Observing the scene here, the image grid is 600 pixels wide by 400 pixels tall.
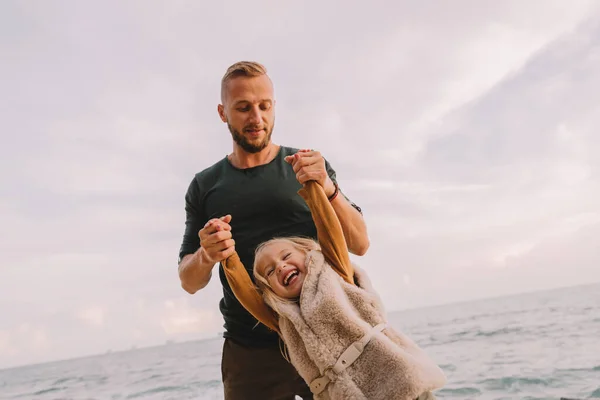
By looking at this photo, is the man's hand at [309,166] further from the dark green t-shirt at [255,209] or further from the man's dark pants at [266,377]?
the man's dark pants at [266,377]

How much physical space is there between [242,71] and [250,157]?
43cm

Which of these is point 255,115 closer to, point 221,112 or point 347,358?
point 221,112

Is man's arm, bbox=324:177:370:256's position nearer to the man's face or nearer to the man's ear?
the man's face

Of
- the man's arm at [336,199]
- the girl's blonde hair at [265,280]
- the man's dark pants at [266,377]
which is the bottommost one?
the man's dark pants at [266,377]

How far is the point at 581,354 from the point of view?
10.9 metres

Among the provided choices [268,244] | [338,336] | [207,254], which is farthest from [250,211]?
[338,336]

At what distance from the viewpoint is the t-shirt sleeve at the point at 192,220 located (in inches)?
106

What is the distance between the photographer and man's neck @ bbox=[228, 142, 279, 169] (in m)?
2.63

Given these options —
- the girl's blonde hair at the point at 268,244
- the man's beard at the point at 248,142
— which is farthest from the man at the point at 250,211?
the girl's blonde hair at the point at 268,244

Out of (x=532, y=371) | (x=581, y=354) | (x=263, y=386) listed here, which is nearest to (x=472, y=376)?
(x=532, y=371)

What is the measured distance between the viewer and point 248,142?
2.52m

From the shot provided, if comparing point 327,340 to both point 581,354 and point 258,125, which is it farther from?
point 581,354

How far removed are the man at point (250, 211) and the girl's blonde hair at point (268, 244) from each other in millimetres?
107

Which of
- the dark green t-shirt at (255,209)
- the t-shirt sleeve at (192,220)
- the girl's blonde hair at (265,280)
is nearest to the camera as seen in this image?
the girl's blonde hair at (265,280)
